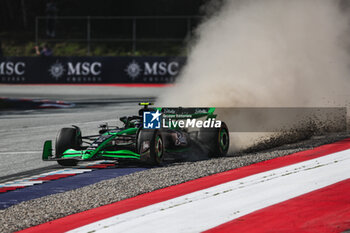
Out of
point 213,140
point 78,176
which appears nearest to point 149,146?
point 78,176

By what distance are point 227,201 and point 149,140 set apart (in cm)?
267

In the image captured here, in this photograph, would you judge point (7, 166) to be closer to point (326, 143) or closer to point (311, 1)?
point (326, 143)

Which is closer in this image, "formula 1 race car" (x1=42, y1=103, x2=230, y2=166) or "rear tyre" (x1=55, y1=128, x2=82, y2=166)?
"formula 1 race car" (x1=42, y1=103, x2=230, y2=166)

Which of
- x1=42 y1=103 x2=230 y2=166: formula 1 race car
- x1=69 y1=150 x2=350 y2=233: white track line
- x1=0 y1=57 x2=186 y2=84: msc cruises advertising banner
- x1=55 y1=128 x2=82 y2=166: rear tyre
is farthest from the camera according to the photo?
x1=0 y1=57 x2=186 y2=84: msc cruises advertising banner

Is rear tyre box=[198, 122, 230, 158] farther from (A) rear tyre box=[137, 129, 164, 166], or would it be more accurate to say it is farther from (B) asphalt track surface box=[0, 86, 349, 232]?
(A) rear tyre box=[137, 129, 164, 166]

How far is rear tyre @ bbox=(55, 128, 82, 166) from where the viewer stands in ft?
33.6

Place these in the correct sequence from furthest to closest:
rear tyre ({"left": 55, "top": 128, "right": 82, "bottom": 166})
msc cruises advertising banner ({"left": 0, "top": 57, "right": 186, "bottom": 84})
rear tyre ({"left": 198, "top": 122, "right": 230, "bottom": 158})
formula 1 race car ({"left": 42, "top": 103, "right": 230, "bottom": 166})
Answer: msc cruises advertising banner ({"left": 0, "top": 57, "right": 186, "bottom": 84}) < rear tyre ({"left": 198, "top": 122, "right": 230, "bottom": 158}) < rear tyre ({"left": 55, "top": 128, "right": 82, "bottom": 166}) < formula 1 race car ({"left": 42, "top": 103, "right": 230, "bottom": 166})

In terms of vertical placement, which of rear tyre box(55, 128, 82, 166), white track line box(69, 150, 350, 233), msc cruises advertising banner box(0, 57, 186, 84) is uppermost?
msc cruises advertising banner box(0, 57, 186, 84)

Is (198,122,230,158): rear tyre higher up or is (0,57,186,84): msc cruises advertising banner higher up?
(0,57,186,84): msc cruises advertising banner

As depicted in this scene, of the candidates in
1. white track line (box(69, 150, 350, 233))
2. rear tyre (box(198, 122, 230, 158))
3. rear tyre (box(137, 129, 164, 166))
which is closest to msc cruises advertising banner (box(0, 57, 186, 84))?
rear tyre (box(198, 122, 230, 158))

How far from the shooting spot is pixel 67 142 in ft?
33.7

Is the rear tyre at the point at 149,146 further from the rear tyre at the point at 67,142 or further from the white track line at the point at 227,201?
the white track line at the point at 227,201

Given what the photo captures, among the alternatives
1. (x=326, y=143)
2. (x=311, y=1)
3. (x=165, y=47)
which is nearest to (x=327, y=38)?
(x=311, y=1)

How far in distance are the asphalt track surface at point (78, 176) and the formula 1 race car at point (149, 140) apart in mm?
279
